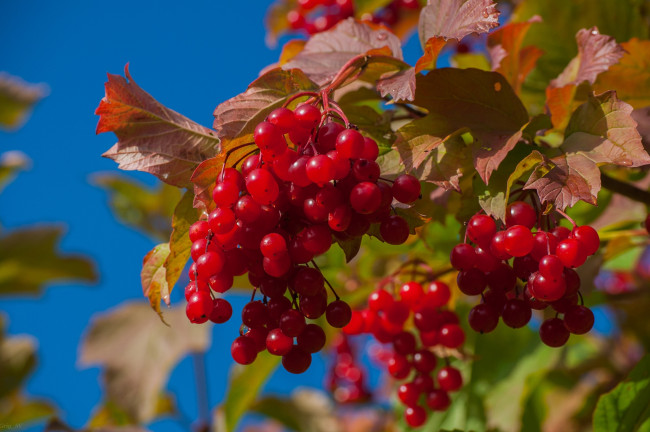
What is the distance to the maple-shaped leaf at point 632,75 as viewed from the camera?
891 millimetres

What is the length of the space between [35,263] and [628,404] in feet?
6.66

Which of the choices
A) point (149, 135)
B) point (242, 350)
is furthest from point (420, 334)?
point (149, 135)

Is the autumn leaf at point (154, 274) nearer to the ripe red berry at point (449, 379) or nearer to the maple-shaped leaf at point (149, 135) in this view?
the maple-shaped leaf at point (149, 135)

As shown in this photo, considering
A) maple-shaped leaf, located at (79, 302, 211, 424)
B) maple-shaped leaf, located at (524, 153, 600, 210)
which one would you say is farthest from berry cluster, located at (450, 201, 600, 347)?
maple-shaped leaf, located at (79, 302, 211, 424)

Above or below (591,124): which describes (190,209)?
above

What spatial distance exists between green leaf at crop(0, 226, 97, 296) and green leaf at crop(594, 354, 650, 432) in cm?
189

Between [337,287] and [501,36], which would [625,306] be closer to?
[337,287]

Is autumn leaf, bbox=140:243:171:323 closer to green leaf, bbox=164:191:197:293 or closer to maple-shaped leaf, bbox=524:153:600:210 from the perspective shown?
green leaf, bbox=164:191:197:293

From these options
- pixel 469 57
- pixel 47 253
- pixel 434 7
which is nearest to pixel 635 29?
pixel 469 57

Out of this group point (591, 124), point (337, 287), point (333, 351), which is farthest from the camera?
point (333, 351)

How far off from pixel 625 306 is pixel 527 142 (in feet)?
3.51

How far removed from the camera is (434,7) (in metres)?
0.77

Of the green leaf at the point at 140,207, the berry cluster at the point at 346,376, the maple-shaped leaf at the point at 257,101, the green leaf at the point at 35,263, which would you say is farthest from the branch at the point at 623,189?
the green leaf at the point at 35,263

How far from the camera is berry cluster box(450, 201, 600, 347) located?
57 cm
